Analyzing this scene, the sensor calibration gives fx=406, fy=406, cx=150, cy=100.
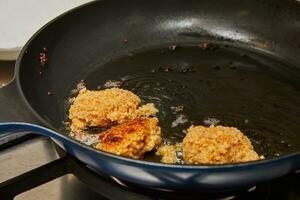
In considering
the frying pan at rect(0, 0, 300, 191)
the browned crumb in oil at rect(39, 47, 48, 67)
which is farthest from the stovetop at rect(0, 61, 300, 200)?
the browned crumb in oil at rect(39, 47, 48, 67)

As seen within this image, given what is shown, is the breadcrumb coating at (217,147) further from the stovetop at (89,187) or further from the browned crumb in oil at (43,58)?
the browned crumb in oil at (43,58)

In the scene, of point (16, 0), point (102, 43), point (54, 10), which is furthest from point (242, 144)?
point (16, 0)

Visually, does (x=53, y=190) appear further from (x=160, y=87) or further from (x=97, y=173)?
(x=160, y=87)

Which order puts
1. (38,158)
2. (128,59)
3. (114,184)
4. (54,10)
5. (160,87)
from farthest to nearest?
(54,10) < (128,59) < (160,87) < (38,158) < (114,184)

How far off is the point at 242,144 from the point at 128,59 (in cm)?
54

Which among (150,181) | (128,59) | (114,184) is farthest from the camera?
(128,59)

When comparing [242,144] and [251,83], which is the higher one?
[251,83]

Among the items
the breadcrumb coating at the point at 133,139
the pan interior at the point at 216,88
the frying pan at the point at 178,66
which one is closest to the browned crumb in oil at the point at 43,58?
the frying pan at the point at 178,66

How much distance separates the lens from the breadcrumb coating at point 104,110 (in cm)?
102

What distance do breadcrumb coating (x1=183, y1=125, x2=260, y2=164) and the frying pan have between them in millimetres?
77

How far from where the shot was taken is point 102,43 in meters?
1.34

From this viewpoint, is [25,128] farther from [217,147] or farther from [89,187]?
[217,147]

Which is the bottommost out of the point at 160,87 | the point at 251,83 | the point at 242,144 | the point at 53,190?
the point at 53,190

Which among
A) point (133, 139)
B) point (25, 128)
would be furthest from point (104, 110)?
point (25, 128)
